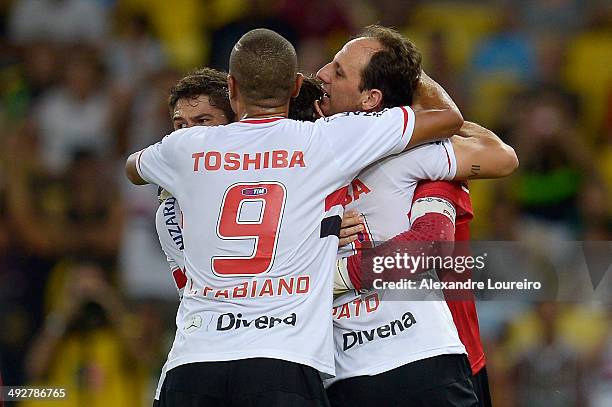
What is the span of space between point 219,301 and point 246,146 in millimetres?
507

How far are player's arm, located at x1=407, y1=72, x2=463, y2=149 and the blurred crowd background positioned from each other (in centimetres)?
280

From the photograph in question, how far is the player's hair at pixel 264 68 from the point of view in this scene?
11.0 ft

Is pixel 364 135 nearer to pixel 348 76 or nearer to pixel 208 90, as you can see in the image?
pixel 348 76

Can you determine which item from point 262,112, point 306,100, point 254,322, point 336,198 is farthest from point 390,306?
point 306,100

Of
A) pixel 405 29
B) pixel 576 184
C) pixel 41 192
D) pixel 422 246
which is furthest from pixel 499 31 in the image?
pixel 422 246

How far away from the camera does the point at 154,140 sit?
8.18 meters

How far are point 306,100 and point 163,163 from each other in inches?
28.7

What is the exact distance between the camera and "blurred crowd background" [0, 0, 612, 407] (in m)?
6.77

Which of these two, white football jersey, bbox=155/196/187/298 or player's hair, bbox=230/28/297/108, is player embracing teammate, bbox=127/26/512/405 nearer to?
player's hair, bbox=230/28/297/108

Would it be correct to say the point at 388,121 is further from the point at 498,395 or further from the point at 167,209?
the point at 498,395

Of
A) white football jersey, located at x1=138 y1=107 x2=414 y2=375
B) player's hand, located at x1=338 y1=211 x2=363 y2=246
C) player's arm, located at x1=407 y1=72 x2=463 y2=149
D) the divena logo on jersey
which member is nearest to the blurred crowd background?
player's arm, located at x1=407 y1=72 x2=463 y2=149

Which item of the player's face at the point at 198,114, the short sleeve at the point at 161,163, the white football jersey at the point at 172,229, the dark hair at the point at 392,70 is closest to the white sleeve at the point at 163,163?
the short sleeve at the point at 161,163

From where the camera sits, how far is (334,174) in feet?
11.0

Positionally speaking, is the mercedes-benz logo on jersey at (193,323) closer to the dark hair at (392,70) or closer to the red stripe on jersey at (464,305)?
the red stripe on jersey at (464,305)
